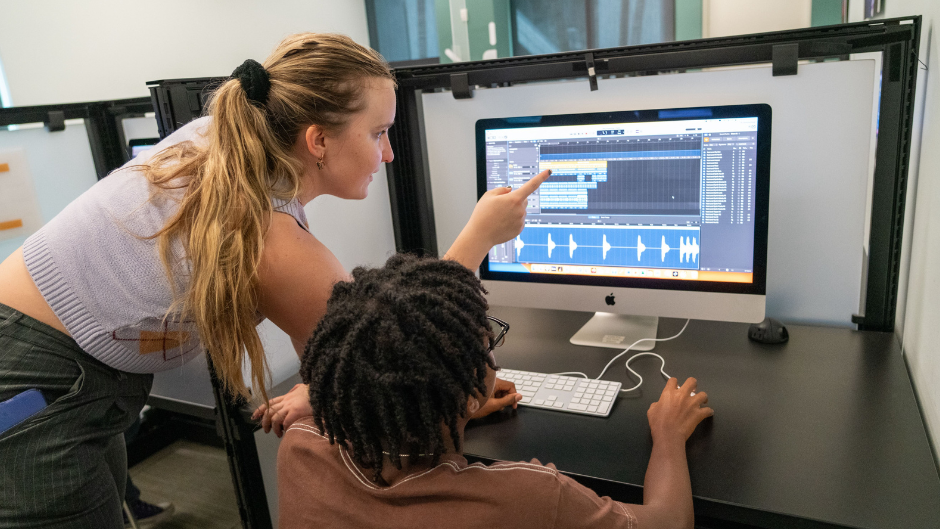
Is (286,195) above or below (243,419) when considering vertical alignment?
above

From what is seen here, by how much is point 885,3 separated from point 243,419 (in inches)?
63.0

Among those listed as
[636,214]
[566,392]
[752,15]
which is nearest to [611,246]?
[636,214]

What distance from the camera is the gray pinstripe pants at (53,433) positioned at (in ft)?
2.78

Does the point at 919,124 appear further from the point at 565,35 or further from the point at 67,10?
the point at 565,35

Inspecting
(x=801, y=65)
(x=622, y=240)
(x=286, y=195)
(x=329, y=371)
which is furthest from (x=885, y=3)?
(x=329, y=371)

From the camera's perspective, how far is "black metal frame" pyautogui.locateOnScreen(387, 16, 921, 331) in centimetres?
107

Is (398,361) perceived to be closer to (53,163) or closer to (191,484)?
(53,163)

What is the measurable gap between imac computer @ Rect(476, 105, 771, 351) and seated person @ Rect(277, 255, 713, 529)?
0.57 metres

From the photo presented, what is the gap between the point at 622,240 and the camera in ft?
3.86

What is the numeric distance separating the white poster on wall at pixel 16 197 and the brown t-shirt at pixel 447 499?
4.53ft

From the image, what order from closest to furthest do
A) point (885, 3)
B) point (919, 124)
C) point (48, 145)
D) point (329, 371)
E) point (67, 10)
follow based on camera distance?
point (329, 371) → point (919, 124) → point (885, 3) → point (48, 145) → point (67, 10)

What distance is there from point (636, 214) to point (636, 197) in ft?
0.10

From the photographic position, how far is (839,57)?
1.13 m

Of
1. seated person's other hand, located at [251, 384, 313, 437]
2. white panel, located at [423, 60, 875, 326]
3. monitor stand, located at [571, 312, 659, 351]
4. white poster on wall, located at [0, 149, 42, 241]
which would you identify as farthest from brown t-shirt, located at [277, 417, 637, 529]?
white poster on wall, located at [0, 149, 42, 241]
